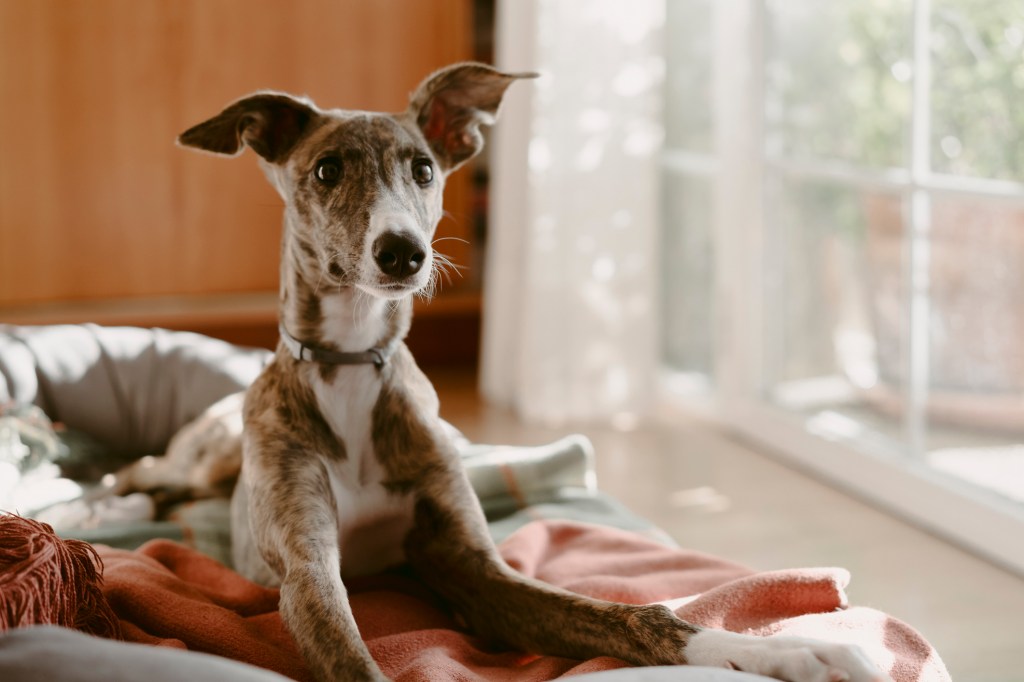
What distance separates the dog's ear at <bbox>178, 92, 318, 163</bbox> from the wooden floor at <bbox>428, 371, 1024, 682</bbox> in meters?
1.53

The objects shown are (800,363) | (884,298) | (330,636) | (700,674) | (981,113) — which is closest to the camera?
(700,674)

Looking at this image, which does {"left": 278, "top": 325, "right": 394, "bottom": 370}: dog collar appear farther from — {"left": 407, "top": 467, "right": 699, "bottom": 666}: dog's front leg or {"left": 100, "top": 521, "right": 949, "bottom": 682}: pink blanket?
{"left": 100, "top": 521, "right": 949, "bottom": 682}: pink blanket

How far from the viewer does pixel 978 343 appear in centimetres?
303

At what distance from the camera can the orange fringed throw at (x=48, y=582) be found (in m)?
1.55

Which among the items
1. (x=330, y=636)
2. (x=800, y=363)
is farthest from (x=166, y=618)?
(x=800, y=363)

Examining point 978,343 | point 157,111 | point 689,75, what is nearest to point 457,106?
point 978,343

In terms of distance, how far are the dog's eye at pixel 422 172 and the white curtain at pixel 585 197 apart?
85.3 inches

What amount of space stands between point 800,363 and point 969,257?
0.88 metres

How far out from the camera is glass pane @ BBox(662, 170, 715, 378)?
4398mm

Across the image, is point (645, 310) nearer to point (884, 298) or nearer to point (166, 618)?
point (884, 298)

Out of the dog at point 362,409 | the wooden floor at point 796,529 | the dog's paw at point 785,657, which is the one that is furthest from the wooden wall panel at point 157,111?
the dog's paw at point 785,657

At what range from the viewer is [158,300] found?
4.75 m

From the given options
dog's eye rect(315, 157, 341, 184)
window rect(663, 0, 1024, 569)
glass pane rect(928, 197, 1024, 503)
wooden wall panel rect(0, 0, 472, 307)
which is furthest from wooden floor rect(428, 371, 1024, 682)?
dog's eye rect(315, 157, 341, 184)

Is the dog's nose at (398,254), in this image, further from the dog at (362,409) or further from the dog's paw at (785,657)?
the dog's paw at (785,657)
